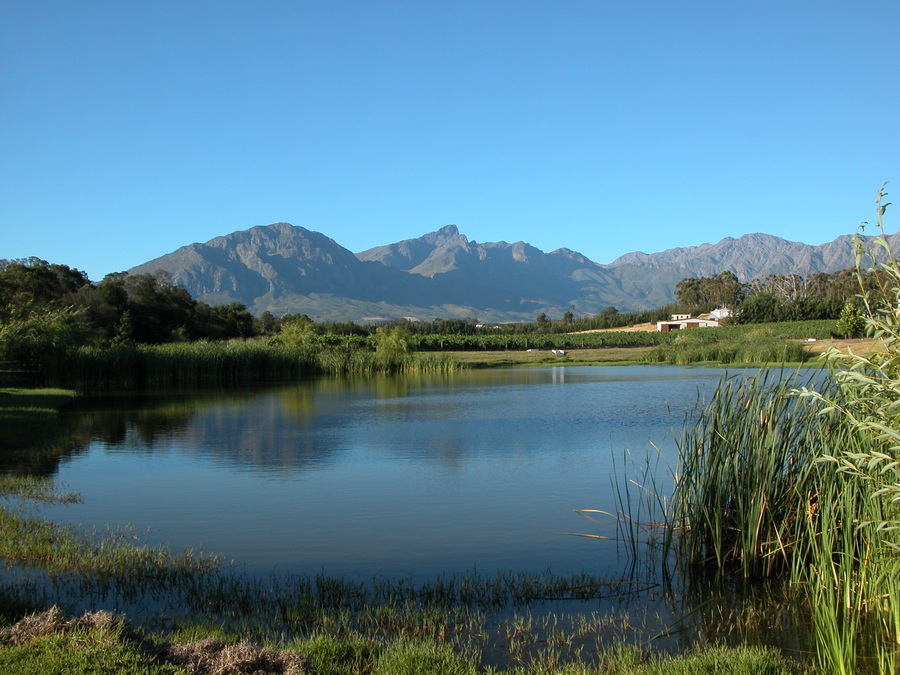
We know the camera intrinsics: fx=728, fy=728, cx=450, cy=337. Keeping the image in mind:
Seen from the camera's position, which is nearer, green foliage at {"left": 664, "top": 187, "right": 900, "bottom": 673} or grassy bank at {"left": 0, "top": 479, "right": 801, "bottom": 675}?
grassy bank at {"left": 0, "top": 479, "right": 801, "bottom": 675}

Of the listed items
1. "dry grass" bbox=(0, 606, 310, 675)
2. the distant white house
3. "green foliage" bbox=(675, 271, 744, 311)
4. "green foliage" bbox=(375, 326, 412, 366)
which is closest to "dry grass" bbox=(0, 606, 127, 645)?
"dry grass" bbox=(0, 606, 310, 675)

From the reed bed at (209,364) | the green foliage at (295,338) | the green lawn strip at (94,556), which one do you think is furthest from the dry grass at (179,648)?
the green foliage at (295,338)

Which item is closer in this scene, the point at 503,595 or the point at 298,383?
the point at 503,595

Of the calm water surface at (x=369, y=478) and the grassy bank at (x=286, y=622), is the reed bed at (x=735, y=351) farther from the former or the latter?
the grassy bank at (x=286, y=622)

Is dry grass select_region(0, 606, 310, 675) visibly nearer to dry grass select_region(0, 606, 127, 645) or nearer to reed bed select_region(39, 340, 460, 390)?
dry grass select_region(0, 606, 127, 645)

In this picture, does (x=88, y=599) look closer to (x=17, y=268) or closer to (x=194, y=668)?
(x=194, y=668)

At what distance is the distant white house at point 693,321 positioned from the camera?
346ft

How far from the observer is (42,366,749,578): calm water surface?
9.83 m

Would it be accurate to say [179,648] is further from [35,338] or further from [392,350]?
[392,350]

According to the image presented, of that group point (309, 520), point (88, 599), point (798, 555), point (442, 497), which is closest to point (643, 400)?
point (442, 497)

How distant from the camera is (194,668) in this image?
518cm

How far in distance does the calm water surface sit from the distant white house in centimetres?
7861

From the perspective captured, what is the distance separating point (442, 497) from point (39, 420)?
14.8 meters

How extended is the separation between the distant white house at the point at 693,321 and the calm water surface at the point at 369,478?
7861 centimetres
